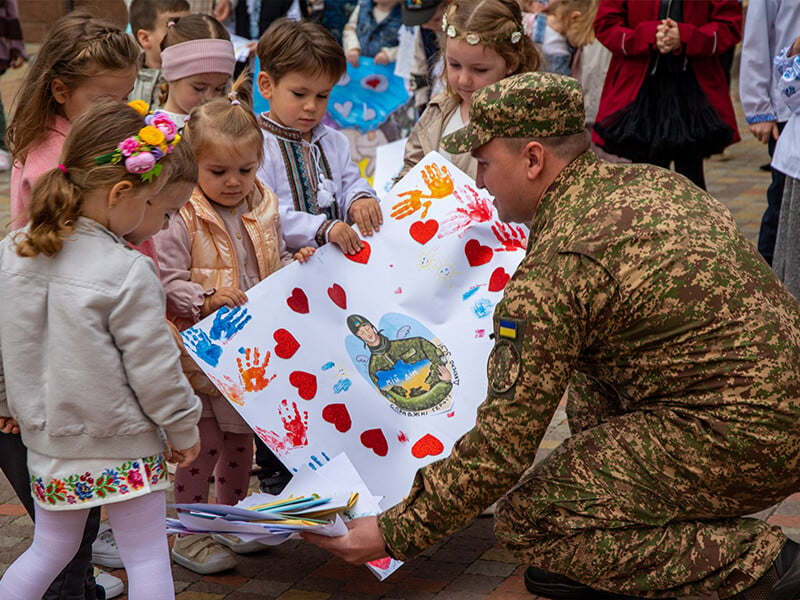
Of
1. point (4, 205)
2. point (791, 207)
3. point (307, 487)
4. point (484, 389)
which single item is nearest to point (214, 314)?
point (307, 487)

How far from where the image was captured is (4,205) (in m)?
8.35

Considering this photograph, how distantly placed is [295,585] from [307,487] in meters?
0.45

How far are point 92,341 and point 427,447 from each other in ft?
3.61

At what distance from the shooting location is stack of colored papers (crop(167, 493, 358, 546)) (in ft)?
8.86

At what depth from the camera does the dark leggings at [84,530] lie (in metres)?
2.83

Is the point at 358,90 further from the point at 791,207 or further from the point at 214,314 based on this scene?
the point at 214,314

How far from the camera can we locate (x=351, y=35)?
25.5 feet

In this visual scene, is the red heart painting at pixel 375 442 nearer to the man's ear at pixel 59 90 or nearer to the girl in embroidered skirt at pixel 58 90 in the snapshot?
the girl in embroidered skirt at pixel 58 90

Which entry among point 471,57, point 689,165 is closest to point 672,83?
point 689,165

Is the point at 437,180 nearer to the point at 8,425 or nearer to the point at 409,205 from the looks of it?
the point at 409,205

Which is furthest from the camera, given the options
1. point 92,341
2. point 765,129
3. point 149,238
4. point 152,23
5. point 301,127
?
point 152,23

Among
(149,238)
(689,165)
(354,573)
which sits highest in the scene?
(149,238)

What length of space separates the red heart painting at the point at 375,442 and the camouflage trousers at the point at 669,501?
51cm

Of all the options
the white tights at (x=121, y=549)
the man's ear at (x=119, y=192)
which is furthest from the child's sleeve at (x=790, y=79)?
the white tights at (x=121, y=549)
